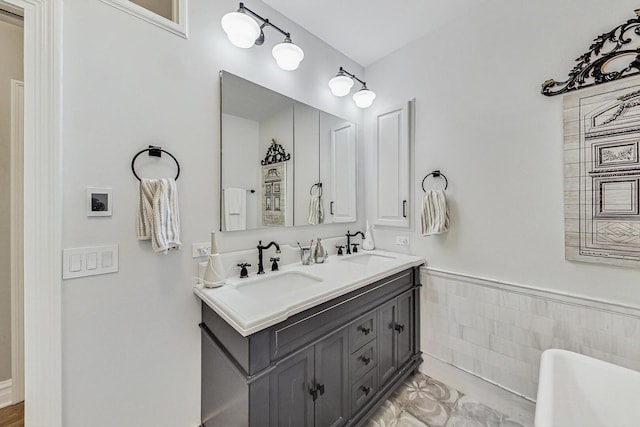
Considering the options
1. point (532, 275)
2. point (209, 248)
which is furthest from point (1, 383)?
point (532, 275)

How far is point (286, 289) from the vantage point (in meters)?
1.62

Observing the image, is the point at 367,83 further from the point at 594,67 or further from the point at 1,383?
the point at 1,383

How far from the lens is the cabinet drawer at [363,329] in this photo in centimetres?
146

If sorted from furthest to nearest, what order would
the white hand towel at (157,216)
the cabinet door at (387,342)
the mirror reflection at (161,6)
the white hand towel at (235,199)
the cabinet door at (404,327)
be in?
1. the cabinet door at (404,327)
2. the cabinet door at (387,342)
3. the white hand towel at (235,199)
4. the mirror reflection at (161,6)
5. the white hand towel at (157,216)

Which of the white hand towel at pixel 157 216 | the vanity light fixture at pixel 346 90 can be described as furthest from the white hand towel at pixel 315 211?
the white hand towel at pixel 157 216

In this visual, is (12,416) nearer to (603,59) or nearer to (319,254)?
(319,254)

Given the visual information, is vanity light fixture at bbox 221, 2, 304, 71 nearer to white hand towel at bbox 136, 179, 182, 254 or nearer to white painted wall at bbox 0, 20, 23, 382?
white hand towel at bbox 136, 179, 182, 254

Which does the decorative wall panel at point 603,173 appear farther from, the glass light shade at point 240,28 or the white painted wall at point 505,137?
the glass light shade at point 240,28

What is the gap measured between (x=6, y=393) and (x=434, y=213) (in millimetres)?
3051

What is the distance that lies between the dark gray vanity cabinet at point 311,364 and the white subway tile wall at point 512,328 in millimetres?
360

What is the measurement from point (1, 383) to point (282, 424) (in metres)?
1.90

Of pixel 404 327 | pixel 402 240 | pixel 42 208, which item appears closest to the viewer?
pixel 42 208

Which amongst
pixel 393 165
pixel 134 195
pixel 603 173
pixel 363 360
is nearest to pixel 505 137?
pixel 603 173

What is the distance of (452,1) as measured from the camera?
67.2 inches
